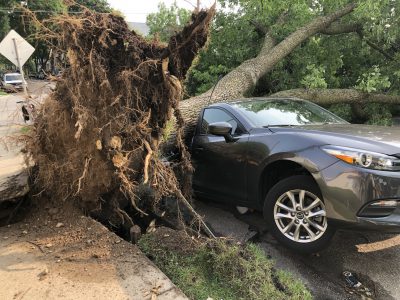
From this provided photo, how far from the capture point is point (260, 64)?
9141 millimetres

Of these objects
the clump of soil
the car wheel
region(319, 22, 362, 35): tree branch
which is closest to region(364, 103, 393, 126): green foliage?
region(319, 22, 362, 35): tree branch

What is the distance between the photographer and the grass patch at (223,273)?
10.6 ft

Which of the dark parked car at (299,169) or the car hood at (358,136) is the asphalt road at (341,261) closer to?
the dark parked car at (299,169)

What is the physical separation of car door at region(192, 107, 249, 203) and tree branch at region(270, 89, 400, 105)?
4134mm

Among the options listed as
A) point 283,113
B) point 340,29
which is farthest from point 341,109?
point 283,113

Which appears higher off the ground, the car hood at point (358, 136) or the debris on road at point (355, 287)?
the car hood at point (358, 136)

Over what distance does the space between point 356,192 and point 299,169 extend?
27.7 inches

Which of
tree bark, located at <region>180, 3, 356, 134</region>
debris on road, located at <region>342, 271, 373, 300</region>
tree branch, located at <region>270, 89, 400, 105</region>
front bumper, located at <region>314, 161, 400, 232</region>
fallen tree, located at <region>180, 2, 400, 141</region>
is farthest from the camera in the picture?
tree branch, located at <region>270, 89, 400, 105</region>

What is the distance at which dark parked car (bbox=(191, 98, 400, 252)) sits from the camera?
3439 mm

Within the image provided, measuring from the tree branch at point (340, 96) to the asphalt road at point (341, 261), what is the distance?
4.84 m

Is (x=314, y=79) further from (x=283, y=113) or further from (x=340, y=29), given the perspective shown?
(x=283, y=113)

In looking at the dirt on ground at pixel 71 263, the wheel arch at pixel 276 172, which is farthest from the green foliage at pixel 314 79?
the dirt on ground at pixel 71 263

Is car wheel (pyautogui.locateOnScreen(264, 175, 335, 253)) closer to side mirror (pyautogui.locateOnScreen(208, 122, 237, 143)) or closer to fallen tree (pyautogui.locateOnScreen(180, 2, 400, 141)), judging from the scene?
side mirror (pyautogui.locateOnScreen(208, 122, 237, 143))

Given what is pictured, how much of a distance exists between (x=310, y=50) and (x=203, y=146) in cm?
623
